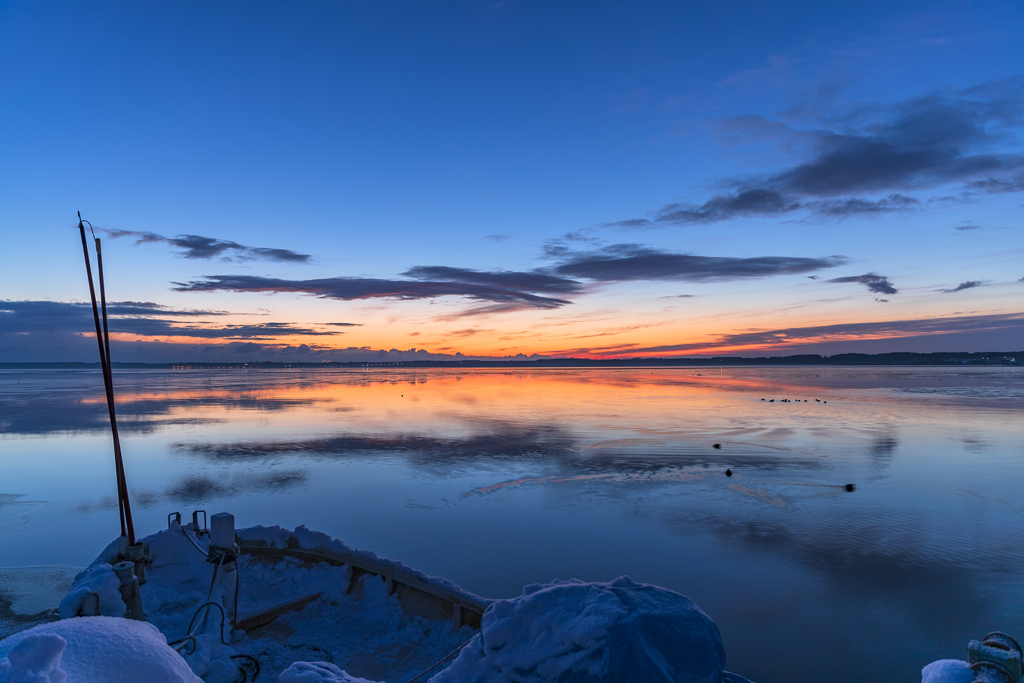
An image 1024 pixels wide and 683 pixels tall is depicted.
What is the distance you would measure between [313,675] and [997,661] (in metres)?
5.51

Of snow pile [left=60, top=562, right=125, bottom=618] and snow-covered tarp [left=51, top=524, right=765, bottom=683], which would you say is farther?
snow pile [left=60, top=562, right=125, bottom=618]

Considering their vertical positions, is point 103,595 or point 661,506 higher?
point 103,595

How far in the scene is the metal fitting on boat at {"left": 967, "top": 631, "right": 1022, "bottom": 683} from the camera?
3.89 m

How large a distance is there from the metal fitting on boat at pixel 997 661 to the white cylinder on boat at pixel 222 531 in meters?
8.55

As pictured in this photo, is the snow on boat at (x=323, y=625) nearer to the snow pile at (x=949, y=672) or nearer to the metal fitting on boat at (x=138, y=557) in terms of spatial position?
the metal fitting on boat at (x=138, y=557)

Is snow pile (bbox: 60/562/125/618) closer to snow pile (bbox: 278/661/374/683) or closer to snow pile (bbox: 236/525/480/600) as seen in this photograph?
snow pile (bbox: 236/525/480/600)

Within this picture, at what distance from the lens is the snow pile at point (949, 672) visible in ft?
13.6

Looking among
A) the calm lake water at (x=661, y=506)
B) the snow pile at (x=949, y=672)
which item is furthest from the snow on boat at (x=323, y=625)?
the calm lake water at (x=661, y=506)

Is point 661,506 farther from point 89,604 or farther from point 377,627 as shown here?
point 89,604

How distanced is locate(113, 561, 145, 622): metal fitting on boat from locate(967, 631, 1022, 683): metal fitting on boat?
8838 mm

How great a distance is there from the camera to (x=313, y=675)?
448 cm

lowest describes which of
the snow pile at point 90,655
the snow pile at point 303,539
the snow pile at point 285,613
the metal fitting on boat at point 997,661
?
the snow pile at point 285,613

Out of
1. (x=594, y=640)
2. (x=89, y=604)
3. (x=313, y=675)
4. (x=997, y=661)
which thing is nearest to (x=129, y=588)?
(x=89, y=604)

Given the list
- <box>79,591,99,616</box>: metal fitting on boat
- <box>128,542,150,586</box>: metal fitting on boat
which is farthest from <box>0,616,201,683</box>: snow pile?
<box>128,542,150,586</box>: metal fitting on boat
